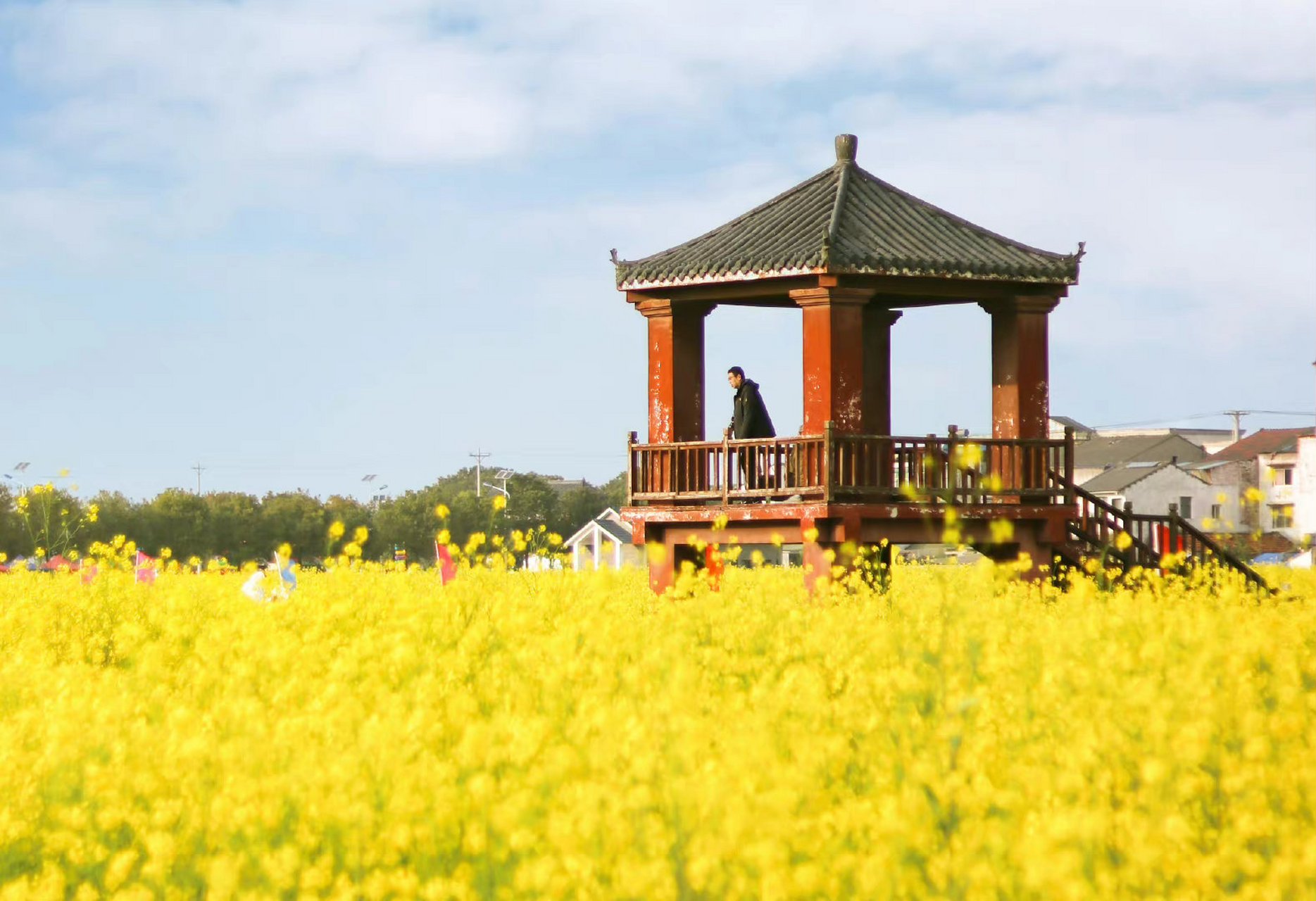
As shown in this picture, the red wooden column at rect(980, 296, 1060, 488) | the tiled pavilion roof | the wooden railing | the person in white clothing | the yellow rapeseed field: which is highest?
the tiled pavilion roof

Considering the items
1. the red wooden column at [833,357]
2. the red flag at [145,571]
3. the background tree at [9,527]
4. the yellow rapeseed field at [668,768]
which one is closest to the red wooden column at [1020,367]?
the red wooden column at [833,357]

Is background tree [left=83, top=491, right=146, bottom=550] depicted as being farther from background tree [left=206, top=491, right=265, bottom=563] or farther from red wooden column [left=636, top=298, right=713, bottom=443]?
red wooden column [left=636, top=298, right=713, bottom=443]

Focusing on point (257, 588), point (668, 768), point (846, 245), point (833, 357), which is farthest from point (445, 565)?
point (668, 768)

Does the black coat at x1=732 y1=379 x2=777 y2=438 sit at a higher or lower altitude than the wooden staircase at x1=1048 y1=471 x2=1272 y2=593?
higher

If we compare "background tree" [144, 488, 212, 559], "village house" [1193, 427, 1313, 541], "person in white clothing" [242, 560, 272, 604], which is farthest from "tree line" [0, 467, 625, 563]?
"person in white clothing" [242, 560, 272, 604]

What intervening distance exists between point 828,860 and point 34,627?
10109mm

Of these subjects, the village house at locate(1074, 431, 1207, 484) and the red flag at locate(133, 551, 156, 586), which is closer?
the red flag at locate(133, 551, 156, 586)

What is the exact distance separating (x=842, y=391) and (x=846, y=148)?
12.5ft

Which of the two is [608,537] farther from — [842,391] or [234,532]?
[842,391]

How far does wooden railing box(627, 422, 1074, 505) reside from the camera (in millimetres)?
15508

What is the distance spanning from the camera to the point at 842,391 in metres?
15.7

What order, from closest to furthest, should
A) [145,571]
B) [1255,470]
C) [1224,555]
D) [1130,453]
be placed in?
[145,571] < [1224,555] < [1255,470] < [1130,453]

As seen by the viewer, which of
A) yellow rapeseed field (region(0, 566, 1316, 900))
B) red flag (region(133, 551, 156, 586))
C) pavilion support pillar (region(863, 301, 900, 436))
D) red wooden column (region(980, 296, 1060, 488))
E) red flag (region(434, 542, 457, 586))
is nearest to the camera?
yellow rapeseed field (region(0, 566, 1316, 900))

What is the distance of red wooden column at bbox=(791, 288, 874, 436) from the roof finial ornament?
299 cm
